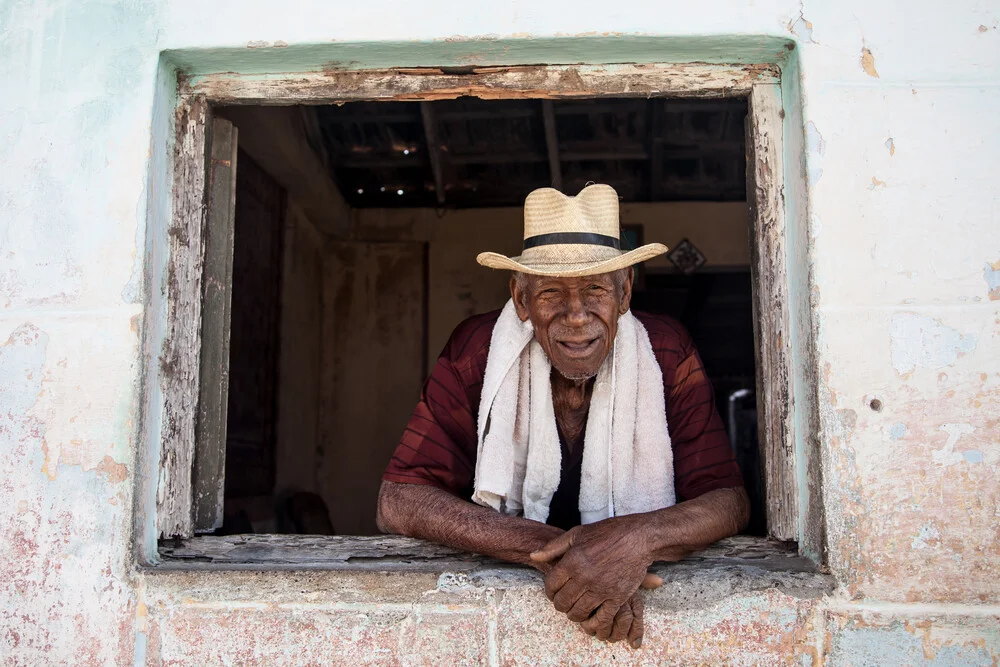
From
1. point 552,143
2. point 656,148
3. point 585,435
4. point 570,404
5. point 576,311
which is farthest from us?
point 656,148

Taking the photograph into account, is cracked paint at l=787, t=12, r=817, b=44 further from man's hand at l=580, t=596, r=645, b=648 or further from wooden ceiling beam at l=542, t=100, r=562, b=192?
wooden ceiling beam at l=542, t=100, r=562, b=192

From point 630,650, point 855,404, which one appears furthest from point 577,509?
point 855,404

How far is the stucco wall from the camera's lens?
207 cm

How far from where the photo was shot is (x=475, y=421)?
9.23ft

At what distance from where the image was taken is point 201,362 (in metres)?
2.47

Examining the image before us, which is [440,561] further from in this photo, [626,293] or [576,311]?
[626,293]

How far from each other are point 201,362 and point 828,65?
5.94 feet

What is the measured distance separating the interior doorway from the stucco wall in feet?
6.84

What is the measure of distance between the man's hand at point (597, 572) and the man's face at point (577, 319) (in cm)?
71

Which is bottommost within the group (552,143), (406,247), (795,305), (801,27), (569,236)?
(795,305)

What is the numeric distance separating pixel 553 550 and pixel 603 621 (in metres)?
0.19

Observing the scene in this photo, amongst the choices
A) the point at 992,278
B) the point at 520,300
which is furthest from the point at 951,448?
the point at 520,300

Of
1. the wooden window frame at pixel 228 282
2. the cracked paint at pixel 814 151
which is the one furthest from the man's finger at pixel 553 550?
the cracked paint at pixel 814 151

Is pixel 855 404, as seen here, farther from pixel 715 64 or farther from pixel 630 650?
pixel 715 64
